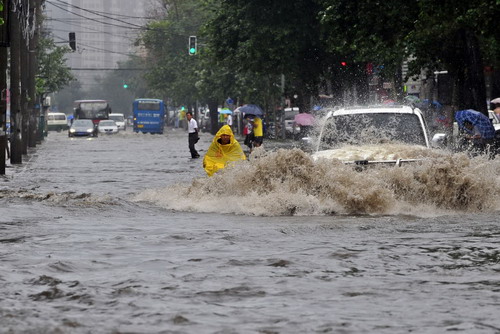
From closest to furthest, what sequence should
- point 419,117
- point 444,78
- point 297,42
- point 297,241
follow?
point 297,241 → point 419,117 → point 297,42 → point 444,78

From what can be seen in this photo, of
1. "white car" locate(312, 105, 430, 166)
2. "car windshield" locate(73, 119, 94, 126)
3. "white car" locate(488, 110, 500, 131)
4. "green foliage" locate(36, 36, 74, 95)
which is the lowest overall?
"car windshield" locate(73, 119, 94, 126)

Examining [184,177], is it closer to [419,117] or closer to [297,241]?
[419,117]

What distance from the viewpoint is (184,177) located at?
28.5 meters

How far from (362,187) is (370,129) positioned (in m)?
1.87

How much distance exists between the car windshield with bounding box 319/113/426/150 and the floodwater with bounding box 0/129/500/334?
1167mm

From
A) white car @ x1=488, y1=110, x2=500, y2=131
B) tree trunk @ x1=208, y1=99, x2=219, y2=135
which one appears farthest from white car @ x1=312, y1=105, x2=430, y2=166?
tree trunk @ x1=208, y1=99, x2=219, y2=135

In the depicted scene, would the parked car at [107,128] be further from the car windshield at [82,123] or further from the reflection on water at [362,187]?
the reflection on water at [362,187]

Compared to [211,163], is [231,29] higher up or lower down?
higher up

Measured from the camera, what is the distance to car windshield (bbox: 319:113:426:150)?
1844 cm

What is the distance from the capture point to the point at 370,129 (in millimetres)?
18500

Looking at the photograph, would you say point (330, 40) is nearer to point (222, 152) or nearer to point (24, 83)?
point (24, 83)

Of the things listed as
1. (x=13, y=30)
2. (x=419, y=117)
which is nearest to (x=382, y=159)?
(x=419, y=117)

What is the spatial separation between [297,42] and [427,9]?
19.6 meters

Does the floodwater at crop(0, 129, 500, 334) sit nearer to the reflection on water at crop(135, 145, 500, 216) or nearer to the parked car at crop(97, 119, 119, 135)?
the reflection on water at crop(135, 145, 500, 216)
